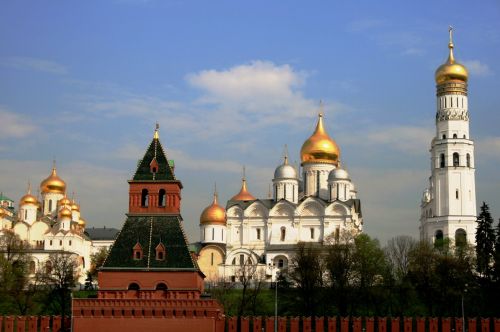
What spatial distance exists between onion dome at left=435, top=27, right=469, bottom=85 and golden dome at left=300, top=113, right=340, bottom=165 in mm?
10870

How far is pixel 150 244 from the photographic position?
45906 mm

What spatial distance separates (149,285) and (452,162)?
43487 mm

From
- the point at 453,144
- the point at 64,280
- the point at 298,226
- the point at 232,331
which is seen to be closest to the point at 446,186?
the point at 453,144

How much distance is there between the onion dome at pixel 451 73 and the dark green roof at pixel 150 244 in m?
41.9

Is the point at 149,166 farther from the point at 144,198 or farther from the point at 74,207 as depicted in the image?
the point at 74,207

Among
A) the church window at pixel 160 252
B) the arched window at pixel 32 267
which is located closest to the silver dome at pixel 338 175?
the arched window at pixel 32 267

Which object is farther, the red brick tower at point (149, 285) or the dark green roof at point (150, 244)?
the dark green roof at point (150, 244)

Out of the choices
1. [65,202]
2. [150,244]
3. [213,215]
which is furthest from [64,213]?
[150,244]

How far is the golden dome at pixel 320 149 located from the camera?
87062 mm

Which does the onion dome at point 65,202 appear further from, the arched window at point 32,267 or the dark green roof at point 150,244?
the dark green roof at point 150,244

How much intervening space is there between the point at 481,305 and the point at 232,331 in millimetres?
20621

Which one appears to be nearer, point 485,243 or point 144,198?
point 144,198

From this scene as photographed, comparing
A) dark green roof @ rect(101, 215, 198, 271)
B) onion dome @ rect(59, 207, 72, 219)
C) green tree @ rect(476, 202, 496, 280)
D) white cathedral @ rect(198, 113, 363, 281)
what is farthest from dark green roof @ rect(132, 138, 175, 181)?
onion dome @ rect(59, 207, 72, 219)

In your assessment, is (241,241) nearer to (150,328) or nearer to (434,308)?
(434,308)
